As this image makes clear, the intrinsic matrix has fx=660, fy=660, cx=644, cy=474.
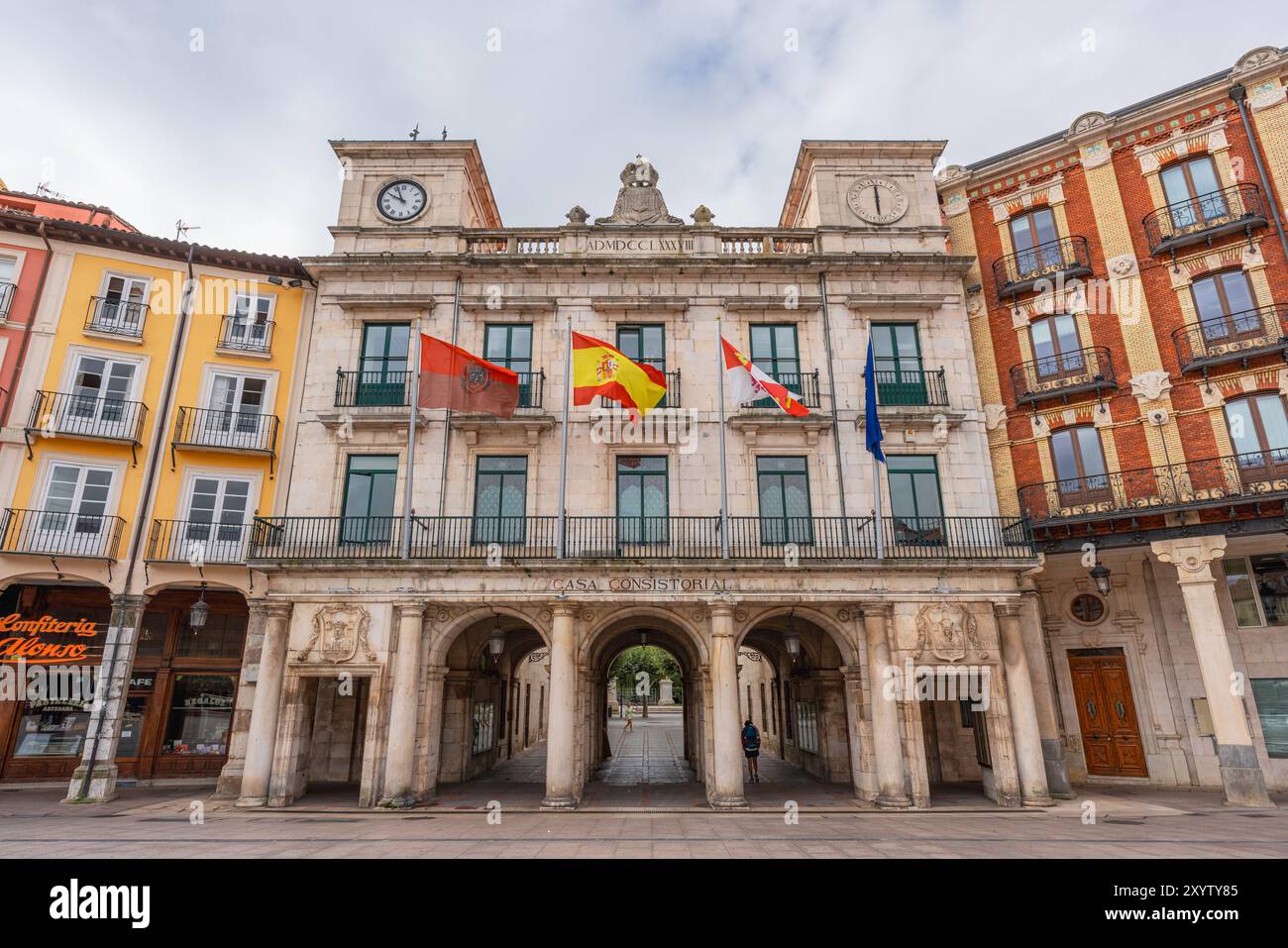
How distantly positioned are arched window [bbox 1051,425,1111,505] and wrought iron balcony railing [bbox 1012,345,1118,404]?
1.14m

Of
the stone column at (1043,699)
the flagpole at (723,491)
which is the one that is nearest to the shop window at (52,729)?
the flagpole at (723,491)

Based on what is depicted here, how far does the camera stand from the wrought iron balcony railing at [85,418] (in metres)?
18.2

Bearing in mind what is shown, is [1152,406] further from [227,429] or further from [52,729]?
[52,729]

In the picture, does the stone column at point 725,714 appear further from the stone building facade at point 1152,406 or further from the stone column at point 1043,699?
the stone building facade at point 1152,406

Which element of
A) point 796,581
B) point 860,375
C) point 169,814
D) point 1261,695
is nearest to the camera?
point 169,814

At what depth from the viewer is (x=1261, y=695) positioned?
Result: 17594 mm

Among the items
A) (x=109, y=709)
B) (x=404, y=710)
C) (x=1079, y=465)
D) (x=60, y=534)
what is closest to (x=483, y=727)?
(x=404, y=710)

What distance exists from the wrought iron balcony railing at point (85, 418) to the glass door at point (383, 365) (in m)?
6.39

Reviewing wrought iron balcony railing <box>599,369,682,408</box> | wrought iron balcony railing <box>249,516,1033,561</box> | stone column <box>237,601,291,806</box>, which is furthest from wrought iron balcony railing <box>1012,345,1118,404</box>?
stone column <box>237,601,291,806</box>

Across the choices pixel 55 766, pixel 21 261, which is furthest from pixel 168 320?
pixel 55 766

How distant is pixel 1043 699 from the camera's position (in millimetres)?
17672

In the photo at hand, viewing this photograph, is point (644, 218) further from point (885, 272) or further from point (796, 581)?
point (796, 581)

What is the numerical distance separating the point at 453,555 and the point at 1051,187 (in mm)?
21133

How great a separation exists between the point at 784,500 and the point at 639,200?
10563 millimetres
